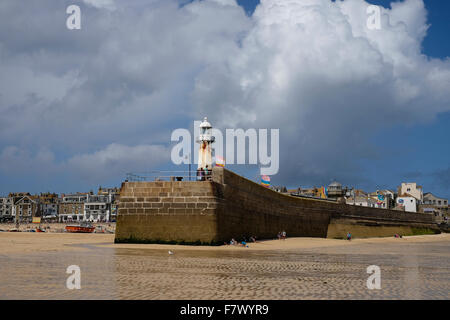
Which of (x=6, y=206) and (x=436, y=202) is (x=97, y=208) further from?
(x=436, y=202)

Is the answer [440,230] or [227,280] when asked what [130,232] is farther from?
[440,230]

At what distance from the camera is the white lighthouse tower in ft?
88.5

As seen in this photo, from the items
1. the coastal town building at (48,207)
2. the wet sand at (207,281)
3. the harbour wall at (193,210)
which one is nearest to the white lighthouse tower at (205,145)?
the harbour wall at (193,210)

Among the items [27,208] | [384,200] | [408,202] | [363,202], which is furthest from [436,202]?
[27,208]

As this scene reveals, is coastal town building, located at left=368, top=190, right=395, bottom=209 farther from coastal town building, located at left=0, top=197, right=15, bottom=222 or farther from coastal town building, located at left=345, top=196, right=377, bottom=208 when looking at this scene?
coastal town building, located at left=0, top=197, right=15, bottom=222

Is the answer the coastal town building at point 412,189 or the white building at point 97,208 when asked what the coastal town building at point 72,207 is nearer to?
the white building at point 97,208

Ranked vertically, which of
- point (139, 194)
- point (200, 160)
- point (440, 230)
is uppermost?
point (200, 160)

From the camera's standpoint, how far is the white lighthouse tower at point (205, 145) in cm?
2697

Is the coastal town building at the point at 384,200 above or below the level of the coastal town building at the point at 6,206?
above

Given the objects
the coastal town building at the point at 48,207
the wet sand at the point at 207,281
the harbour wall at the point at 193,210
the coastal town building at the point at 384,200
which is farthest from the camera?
the coastal town building at the point at 48,207
